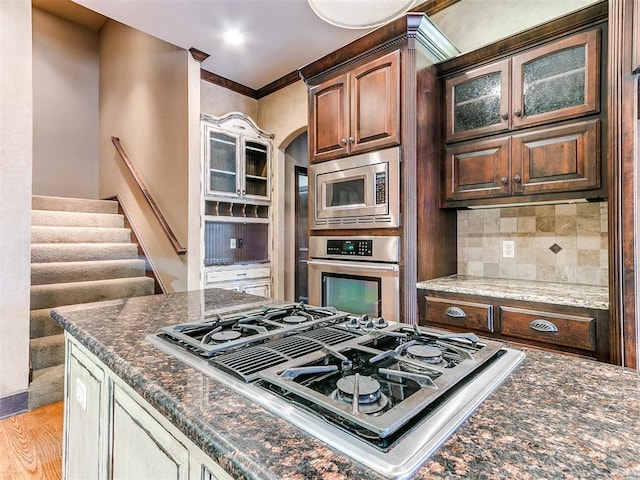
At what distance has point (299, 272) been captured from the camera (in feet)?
14.8

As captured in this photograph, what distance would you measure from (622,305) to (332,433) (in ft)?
5.27

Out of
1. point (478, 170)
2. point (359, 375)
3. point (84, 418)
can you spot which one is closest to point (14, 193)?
A: point (84, 418)

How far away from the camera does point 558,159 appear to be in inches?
74.9

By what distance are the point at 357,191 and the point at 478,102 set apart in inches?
37.0

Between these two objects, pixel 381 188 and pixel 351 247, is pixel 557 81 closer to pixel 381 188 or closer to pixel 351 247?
pixel 381 188

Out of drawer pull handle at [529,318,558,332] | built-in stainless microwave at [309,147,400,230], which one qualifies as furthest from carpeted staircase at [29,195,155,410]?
drawer pull handle at [529,318,558,332]

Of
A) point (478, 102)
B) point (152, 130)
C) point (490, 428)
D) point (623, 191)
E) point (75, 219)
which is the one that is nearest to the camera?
point (490, 428)

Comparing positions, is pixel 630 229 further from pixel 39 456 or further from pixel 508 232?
pixel 39 456

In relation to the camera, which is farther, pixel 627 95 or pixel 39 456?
pixel 39 456

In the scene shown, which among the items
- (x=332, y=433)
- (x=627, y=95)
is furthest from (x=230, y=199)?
(x=332, y=433)

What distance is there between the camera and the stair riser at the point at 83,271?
3361 mm

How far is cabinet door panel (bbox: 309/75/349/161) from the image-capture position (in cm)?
252

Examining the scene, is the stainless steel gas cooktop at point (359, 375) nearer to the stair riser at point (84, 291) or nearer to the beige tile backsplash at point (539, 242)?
the beige tile backsplash at point (539, 242)

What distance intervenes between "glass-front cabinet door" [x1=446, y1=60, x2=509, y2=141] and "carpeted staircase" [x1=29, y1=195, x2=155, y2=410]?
3293 mm
